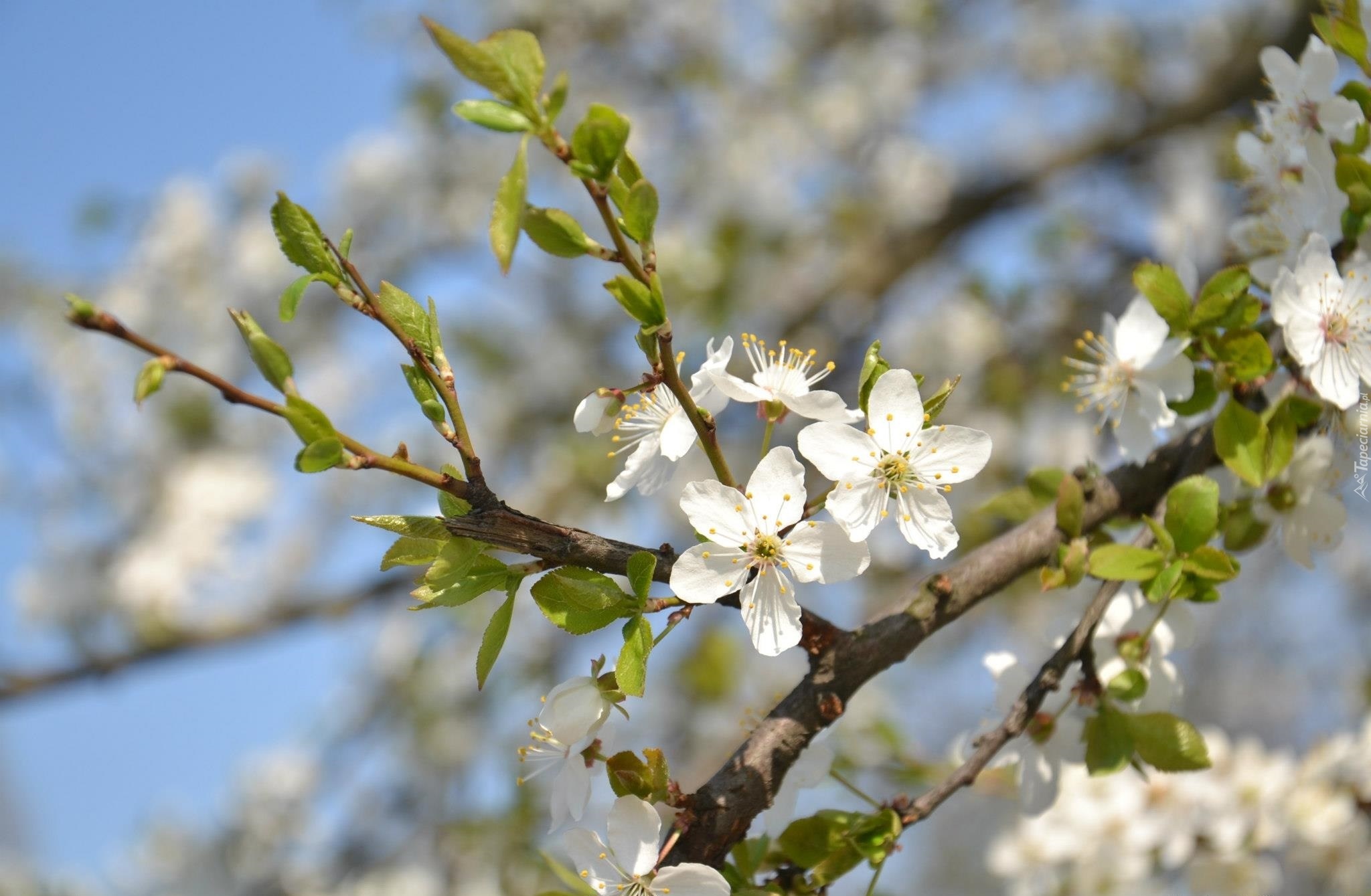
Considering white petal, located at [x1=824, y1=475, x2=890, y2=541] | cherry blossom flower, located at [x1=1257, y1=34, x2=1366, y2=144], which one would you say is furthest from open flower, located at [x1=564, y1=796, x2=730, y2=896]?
cherry blossom flower, located at [x1=1257, y1=34, x2=1366, y2=144]

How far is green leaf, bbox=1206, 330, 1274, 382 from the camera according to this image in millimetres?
765

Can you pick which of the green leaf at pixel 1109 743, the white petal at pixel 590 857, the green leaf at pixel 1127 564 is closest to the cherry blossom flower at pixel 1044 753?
the green leaf at pixel 1109 743

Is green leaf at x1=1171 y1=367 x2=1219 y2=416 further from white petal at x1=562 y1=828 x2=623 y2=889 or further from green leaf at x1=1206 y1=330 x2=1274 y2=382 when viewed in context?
white petal at x1=562 y1=828 x2=623 y2=889

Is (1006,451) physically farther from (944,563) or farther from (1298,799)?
(1298,799)

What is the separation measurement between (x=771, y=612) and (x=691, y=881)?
176 mm

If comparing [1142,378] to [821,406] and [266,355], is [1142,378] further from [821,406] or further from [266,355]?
[266,355]

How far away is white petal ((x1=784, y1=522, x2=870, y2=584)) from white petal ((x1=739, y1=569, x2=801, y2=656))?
2 centimetres

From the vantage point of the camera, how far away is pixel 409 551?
630mm

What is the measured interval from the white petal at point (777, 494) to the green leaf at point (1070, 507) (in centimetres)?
25

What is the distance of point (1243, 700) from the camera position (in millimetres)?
8141

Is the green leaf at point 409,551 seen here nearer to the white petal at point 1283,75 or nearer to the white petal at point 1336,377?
the white petal at point 1336,377

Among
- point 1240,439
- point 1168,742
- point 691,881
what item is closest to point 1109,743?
point 1168,742

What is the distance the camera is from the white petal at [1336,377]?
2.55 ft

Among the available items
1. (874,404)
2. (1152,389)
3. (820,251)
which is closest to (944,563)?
(1152,389)
